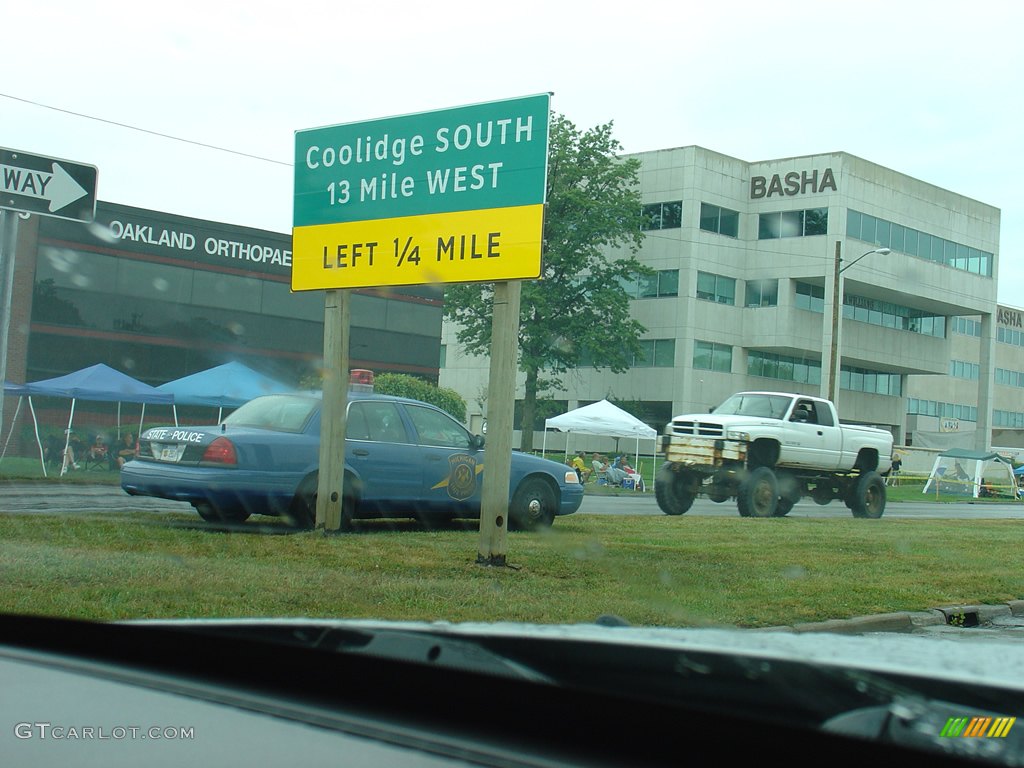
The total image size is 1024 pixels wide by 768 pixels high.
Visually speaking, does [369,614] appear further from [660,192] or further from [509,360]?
[660,192]

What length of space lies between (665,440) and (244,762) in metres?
18.7

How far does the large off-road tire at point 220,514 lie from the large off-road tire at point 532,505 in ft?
9.41

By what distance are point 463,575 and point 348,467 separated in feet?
10.7

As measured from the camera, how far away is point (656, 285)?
55.1 m

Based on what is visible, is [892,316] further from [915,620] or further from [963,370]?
[915,620]

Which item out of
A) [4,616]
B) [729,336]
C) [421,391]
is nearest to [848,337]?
[729,336]

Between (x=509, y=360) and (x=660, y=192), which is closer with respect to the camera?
(x=509, y=360)

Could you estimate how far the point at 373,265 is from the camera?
394 inches

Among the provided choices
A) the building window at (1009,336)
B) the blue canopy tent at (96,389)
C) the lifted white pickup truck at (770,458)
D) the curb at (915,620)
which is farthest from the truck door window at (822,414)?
the building window at (1009,336)

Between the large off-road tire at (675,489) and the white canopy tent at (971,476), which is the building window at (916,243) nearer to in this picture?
the white canopy tent at (971,476)

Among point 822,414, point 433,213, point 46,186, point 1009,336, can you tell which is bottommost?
point 822,414

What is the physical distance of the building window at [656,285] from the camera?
54.2 m

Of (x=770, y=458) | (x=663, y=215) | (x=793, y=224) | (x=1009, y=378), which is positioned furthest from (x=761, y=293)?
(x=1009, y=378)

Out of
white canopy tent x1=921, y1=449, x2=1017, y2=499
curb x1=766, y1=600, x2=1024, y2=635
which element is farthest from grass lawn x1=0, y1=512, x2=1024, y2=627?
white canopy tent x1=921, y1=449, x2=1017, y2=499
